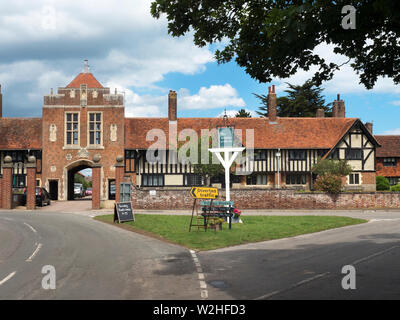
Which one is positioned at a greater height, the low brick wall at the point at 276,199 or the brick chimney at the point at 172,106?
the brick chimney at the point at 172,106

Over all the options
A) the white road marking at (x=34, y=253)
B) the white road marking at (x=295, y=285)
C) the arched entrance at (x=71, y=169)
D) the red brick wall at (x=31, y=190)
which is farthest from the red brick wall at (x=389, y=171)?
the white road marking at (x=34, y=253)

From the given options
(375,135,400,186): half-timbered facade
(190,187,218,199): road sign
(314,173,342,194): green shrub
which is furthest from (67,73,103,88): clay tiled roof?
(375,135,400,186): half-timbered facade

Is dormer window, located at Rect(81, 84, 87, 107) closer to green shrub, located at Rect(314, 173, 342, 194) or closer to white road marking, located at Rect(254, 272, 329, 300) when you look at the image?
green shrub, located at Rect(314, 173, 342, 194)

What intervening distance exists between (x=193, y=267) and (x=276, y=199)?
23101mm

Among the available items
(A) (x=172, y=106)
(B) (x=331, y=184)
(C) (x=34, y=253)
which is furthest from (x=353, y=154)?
(C) (x=34, y=253)

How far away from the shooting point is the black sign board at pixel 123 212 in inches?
863

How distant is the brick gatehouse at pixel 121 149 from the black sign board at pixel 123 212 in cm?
1831

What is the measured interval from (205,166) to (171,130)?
8.13 meters

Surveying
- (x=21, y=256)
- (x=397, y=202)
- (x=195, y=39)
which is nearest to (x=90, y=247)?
(x=21, y=256)

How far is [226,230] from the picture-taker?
18.3 metres

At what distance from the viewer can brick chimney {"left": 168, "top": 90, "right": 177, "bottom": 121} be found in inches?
1745

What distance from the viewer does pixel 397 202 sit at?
111 ft

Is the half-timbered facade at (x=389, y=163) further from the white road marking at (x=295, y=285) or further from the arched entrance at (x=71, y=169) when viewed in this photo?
the white road marking at (x=295, y=285)

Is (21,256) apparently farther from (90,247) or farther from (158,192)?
(158,192)
